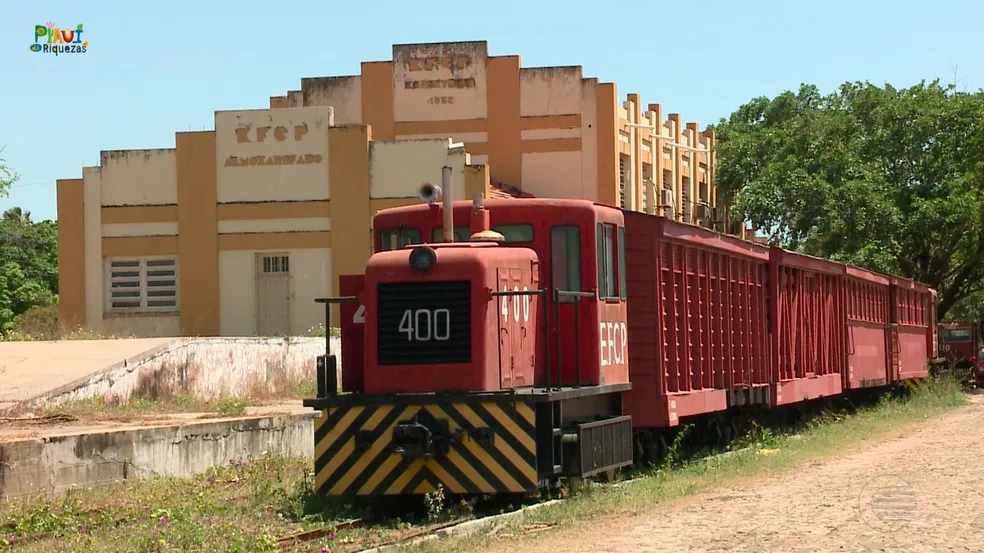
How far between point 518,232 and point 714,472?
13.3ft

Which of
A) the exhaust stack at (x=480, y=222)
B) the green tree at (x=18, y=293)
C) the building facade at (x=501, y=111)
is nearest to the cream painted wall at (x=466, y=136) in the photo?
the building facade at (x=501, y=111)

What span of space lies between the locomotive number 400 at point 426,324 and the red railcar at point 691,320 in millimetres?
3408

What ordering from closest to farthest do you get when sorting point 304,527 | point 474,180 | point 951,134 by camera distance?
1. point 304,527
2. point 474,180
3. point 951,134

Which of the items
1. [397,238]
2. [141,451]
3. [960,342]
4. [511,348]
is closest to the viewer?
[511,348]

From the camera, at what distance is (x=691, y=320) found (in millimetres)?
16406

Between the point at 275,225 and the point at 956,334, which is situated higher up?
the point at 275,225

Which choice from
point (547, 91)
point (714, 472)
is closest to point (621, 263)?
point (714, 472)

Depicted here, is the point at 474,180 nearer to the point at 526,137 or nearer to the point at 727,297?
the point at 526,137

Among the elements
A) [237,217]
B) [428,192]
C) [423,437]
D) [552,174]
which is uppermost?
[552,174]

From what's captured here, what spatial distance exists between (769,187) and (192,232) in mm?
18854

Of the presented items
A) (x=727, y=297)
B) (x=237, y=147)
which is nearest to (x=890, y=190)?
(x=237, y=147)

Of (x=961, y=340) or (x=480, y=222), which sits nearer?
(x=480, y=222)

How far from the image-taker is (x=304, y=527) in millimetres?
11531

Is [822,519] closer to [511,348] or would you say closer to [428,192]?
[511,348]
